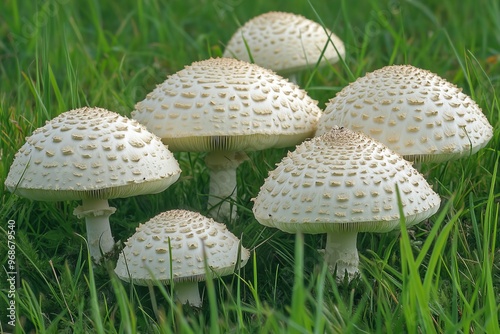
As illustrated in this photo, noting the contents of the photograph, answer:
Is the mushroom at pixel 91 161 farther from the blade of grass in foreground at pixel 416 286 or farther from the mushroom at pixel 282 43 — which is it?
the mushroom at pixel 282 43

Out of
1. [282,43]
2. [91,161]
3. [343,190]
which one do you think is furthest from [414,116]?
[282,43]

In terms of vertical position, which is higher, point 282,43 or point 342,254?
point 282,43

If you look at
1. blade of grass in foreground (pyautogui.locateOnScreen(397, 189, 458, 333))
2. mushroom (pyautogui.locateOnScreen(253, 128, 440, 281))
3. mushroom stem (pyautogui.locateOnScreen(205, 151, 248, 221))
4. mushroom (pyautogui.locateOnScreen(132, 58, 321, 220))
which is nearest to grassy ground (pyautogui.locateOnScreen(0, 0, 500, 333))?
blade of grass in foreground (pyautogui.locateOnScreen(397, 189, 458, 333))

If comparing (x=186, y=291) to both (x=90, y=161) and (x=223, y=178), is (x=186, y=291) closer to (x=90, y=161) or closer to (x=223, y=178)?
(x=90, y=161)

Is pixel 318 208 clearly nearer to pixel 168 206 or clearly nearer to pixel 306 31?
pixel 168 206

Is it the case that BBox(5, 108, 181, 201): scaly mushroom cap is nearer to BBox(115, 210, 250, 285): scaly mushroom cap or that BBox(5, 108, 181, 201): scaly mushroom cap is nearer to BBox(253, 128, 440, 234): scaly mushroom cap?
BBox(115, 210, 250, 285): scaly mushroom cap

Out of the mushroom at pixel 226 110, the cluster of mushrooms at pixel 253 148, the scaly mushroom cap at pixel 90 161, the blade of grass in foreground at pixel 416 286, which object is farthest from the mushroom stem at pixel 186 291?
the blade of grass in foreground at pixel 416 286
